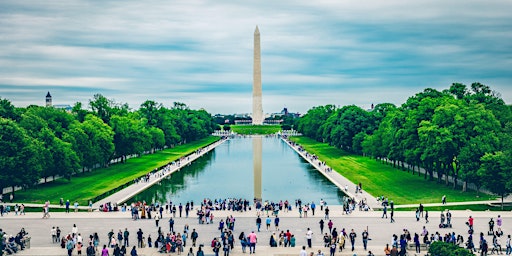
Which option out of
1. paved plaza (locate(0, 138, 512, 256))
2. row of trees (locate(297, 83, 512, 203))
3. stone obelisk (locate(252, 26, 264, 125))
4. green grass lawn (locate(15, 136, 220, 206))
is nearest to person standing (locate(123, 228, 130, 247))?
paved plaza (locate(0, 138, 512, 256))

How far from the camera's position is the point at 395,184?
206 ft

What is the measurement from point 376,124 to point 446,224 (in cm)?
7257

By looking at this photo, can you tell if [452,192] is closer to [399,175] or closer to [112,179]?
[399,175]

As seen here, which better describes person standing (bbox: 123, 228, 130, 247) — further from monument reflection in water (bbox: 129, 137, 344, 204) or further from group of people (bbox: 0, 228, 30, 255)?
monument reflection in water (bbox: 129, 137, 344, 204)

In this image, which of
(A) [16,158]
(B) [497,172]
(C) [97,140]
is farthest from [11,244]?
(C) [97,140]

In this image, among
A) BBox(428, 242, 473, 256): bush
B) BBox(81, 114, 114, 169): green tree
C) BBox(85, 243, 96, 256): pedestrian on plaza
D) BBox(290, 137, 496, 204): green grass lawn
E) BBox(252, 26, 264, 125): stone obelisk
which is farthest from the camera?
BBox(252, 26, 264, 125): stone obelisk

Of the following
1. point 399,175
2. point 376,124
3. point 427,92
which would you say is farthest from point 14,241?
point 376,124

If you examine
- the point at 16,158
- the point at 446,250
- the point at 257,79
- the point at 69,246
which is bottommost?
the point at 69,246

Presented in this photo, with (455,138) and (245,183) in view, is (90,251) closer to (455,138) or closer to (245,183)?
(245,183)

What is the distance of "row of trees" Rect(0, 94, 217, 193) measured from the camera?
53.9m

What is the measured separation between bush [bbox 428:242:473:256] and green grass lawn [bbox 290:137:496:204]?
831 inches

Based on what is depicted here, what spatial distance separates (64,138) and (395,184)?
35.0 m

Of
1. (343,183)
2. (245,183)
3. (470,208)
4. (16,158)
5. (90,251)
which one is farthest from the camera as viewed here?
(245,183)

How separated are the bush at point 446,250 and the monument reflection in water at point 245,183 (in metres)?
22.8
